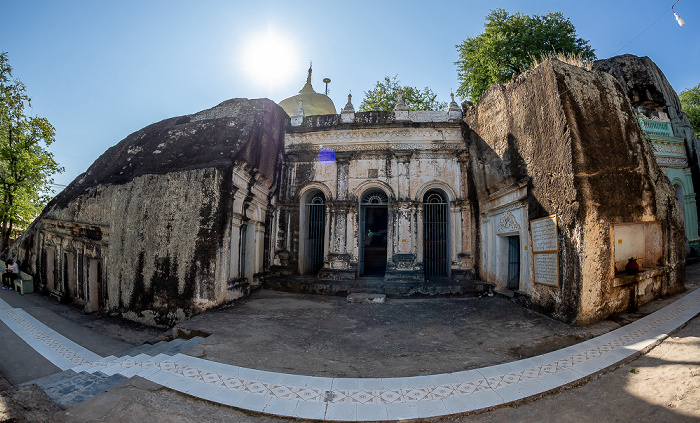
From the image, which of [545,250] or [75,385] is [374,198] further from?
[75,385]

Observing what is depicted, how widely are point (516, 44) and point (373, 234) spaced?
487 inches

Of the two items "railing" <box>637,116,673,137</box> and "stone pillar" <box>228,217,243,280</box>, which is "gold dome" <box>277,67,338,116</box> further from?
"railing" <box>637,116,673,137</box>

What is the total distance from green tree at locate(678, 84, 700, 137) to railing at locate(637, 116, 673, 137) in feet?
33.7

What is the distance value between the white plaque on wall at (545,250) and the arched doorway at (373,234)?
4.74m

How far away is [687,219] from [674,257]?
26.0 feet

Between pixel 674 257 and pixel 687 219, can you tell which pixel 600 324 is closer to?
pixel 674 257

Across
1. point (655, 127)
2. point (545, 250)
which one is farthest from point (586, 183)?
point (655, 127)

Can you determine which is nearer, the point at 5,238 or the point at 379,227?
the point at 5,238

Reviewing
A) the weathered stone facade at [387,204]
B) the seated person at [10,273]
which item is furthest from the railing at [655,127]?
the seated person at [10,273]

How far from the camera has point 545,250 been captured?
6430 millimetres

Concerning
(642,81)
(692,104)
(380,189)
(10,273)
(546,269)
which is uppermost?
(692,104)

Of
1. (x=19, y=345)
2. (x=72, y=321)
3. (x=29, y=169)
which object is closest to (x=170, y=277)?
(x=19, y=345)

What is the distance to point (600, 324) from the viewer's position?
5387 mm

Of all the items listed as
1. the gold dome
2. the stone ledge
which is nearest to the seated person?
the gold dome
